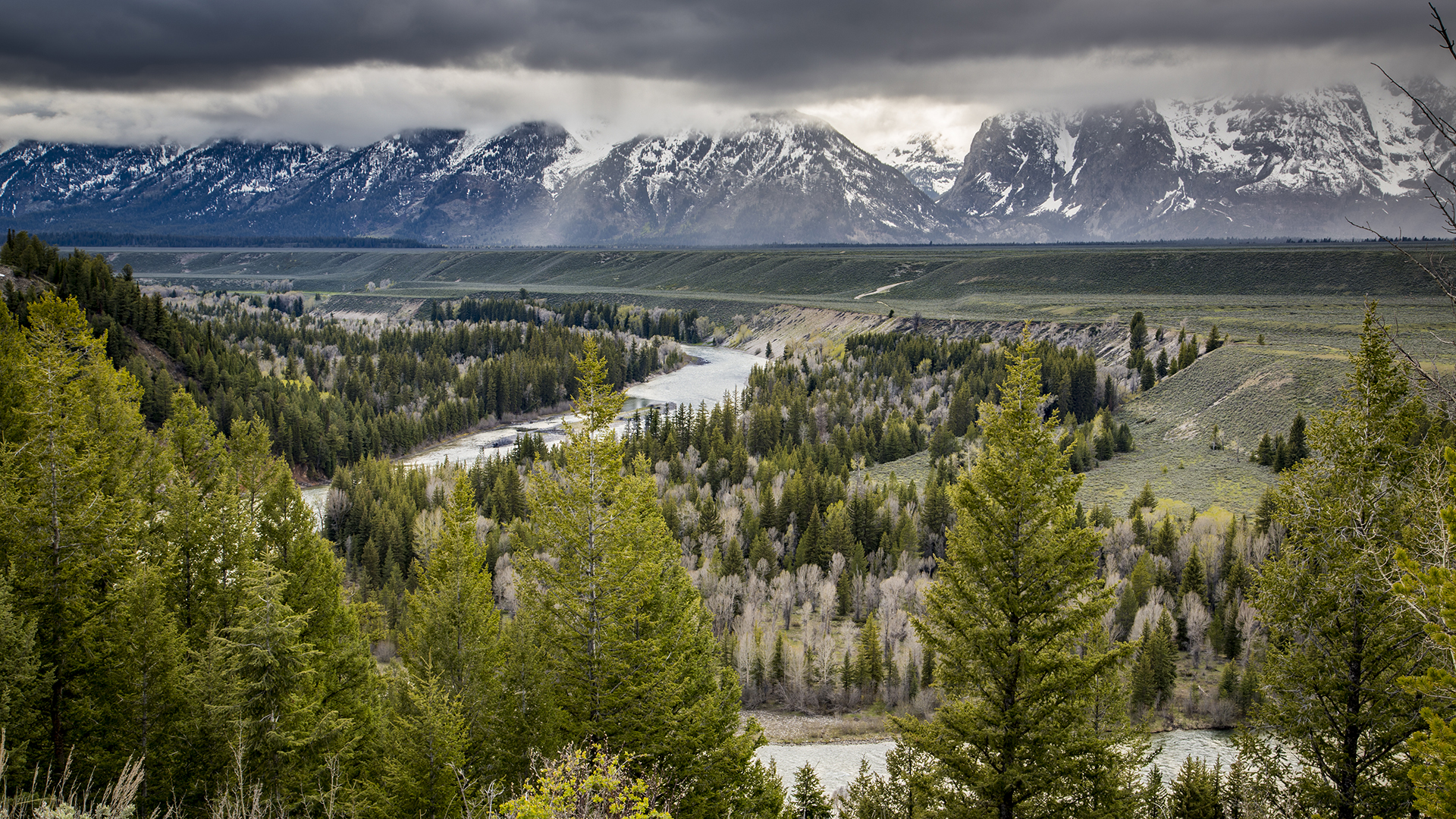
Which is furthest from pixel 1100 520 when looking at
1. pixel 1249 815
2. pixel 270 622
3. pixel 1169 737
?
pixel 270 622

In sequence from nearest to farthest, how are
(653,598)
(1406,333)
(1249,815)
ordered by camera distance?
1. (653,598)
2. (1249,815)
3. (1406,333)

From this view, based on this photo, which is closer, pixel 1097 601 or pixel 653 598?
pixel 1097 601

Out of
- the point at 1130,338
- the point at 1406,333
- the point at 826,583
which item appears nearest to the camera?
the point at 826,583

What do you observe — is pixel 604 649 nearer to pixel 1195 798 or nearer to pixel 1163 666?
pixel 1195 798

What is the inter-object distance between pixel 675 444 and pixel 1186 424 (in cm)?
6099

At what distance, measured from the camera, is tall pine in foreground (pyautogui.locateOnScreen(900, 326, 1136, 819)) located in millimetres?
19594

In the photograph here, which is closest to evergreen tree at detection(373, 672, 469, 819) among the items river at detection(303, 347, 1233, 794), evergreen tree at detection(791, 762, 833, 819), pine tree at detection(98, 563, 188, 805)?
pine tree at detection(98, 563, 188, 805)

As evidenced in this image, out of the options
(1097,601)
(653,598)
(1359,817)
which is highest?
(1097,601)

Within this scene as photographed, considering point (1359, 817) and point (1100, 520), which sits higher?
point (1359, 817)

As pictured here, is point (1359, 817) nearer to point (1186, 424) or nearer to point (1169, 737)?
point (1169, 737)

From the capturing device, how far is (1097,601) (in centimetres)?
1972

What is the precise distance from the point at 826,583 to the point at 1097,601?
4816 cm

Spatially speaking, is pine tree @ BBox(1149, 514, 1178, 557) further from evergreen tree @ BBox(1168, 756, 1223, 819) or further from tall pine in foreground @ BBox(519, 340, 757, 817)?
tall pine in foreground @ BBox(519, 340, 757, 817)

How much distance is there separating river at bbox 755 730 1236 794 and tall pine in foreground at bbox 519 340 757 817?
22372 mm
